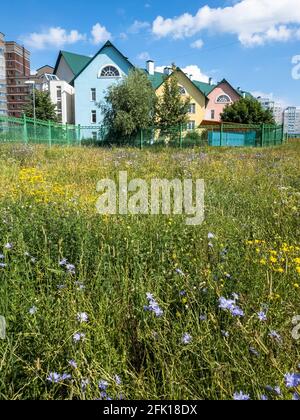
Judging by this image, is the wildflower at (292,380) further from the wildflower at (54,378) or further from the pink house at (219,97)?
the pink house at (219,97)

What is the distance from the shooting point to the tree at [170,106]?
2798 cm

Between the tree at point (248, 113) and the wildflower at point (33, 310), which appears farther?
the tree at point (248, 113)

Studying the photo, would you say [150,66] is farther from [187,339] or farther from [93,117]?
[187,339]

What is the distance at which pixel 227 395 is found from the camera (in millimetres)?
1415

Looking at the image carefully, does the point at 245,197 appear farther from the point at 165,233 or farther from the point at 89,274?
the point at 89,274

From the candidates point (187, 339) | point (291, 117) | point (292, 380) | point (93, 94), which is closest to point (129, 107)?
point (93, 94)

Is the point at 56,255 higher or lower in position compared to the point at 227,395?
higher

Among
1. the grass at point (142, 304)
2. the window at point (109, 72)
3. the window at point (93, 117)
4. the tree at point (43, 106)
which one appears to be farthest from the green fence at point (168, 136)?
the grass at point (142, 304)

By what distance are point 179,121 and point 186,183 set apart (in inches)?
905

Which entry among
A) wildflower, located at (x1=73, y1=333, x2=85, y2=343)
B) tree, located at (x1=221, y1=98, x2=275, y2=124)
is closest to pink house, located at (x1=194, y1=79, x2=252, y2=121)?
tree, located at (x1=221, y1=98, x2=275, y2=124)

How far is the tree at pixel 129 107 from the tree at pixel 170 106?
1.23 m

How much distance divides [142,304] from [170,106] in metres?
27.6
